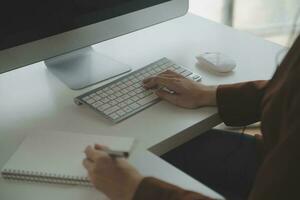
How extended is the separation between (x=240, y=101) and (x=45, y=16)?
50cm

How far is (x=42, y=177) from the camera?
0.86 meters

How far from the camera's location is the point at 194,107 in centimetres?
108

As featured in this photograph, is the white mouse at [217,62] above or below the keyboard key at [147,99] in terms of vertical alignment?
above

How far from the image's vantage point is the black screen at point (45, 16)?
101cm

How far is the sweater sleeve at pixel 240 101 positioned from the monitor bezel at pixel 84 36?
12.7 inches

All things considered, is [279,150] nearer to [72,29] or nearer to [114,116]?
[114,116]

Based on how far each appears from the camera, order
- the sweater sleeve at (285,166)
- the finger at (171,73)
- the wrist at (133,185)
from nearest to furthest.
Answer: the sweater sleeve at (285,166) → the wrist at (133,185) → the finger at (171,73)

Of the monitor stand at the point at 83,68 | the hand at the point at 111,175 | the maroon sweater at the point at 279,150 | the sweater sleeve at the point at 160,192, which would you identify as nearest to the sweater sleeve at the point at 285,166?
the maroon sweater at the point at 279,150

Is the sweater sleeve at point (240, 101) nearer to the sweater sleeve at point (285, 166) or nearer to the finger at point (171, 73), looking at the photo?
the finger at point (171, 73)

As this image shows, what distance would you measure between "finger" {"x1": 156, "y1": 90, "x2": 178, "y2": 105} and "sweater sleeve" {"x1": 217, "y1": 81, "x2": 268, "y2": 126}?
105 mm

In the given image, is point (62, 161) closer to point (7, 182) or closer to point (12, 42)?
point (7, 182)

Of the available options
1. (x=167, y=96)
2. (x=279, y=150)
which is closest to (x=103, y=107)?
(x=167, y=96)

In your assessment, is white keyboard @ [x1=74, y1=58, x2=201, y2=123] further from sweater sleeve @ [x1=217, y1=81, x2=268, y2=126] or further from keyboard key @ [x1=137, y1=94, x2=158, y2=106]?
sweater sleeve @ [x1=217, y1=81, x2=268, y2=126]

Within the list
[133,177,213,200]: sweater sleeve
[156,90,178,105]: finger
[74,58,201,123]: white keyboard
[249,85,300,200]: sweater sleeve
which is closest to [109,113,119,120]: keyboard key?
[74,58,201,123]: white keyboard
